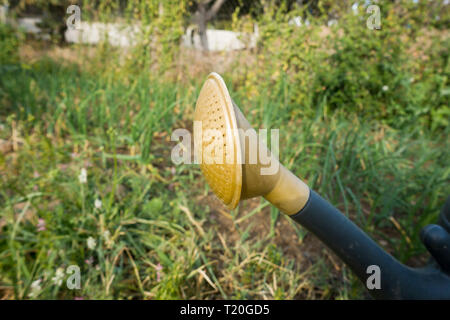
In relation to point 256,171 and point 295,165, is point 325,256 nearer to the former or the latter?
point 295,165

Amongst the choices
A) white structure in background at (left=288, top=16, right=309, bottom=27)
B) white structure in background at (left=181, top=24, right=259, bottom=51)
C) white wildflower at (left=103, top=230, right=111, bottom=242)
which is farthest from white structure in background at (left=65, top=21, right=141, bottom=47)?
white wildflower at (left=103, top=230, right=111, bottom=242)

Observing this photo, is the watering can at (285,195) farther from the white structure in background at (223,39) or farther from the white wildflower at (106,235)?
the white structure in background at (223,39)

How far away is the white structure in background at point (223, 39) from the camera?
341 cm

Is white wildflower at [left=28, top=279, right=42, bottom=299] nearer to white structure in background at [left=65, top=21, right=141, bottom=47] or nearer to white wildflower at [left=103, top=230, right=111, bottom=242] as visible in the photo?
white wildflower at [left=103, top=230, right=111, bottom=242]

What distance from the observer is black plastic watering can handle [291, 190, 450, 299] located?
566 millimetres

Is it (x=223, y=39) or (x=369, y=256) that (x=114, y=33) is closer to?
(x=223, y=39)

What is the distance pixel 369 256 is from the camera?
0.60 m

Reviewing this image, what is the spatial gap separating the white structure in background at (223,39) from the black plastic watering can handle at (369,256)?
2.92 m

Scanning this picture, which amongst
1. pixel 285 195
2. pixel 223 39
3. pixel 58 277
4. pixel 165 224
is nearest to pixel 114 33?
pixel 223 39

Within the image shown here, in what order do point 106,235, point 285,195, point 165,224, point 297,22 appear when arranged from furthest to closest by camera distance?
point 297,22 < point 165,224 < point 106,235 < point 285,195

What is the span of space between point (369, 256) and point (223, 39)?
3.90 metres
